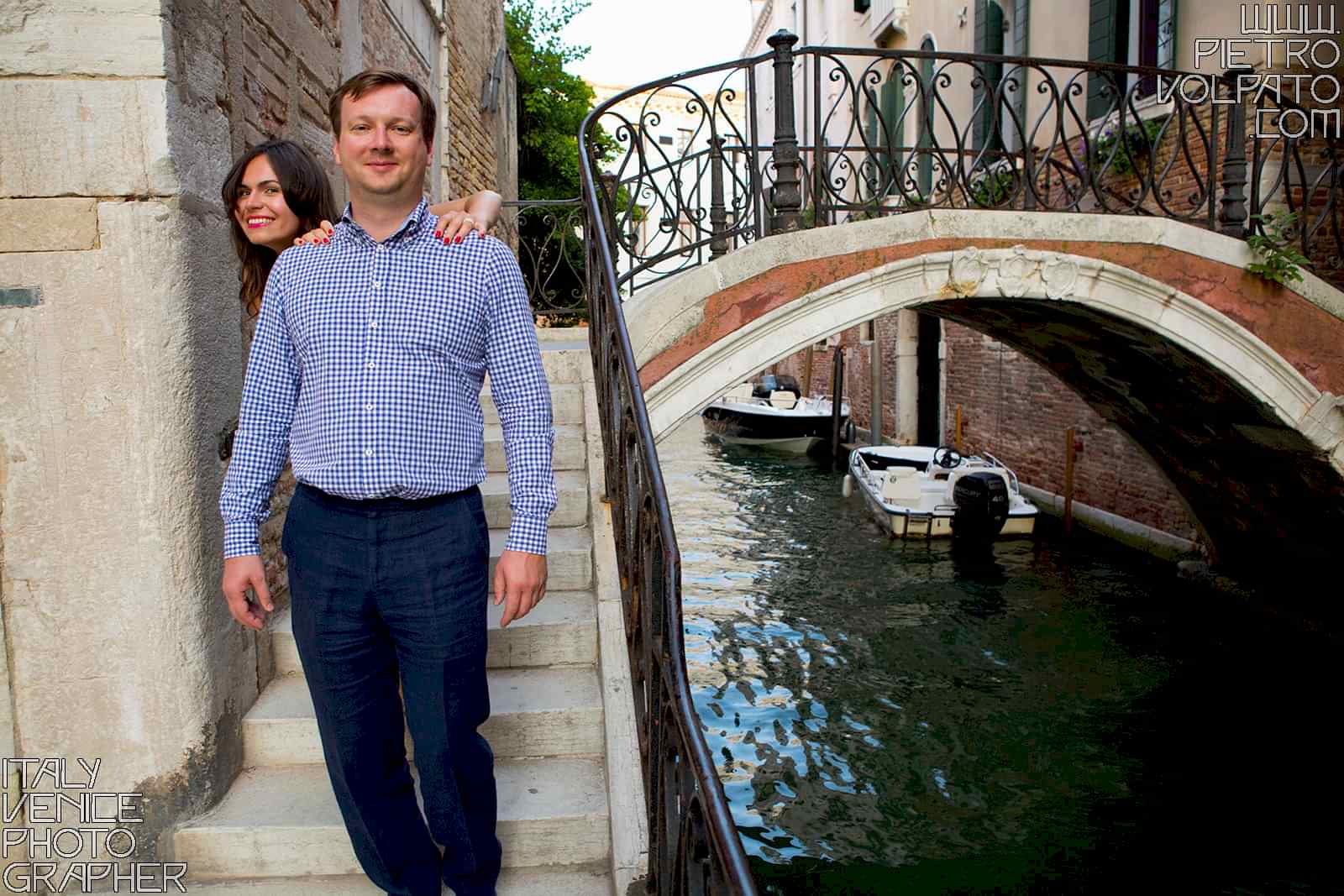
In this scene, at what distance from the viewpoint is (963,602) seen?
27.7 feet

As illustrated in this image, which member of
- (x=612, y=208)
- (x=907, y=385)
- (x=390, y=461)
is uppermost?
(x=612, y=208)

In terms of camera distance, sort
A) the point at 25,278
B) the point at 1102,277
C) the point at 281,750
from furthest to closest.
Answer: the point at 1102,277
the point at 281,750
the point at 25,278

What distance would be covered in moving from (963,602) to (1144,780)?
123 inches

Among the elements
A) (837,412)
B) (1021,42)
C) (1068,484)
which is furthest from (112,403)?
(837,412)

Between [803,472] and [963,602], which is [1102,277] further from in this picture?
[803,472]

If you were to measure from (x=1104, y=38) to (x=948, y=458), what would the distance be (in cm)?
451

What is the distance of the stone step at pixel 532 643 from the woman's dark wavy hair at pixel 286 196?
912 mm

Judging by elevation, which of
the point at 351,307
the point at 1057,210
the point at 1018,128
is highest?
the point at 1018,128

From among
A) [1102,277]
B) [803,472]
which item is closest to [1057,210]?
[1102,277]

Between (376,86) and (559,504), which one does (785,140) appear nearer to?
(559,504)

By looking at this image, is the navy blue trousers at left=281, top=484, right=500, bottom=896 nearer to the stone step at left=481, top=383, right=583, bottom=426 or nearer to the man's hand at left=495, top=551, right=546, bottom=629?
the man's hand at left=495, top=551, right=546, bottom=629

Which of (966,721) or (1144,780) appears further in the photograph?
(966,721)

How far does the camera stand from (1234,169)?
5547 millimetres

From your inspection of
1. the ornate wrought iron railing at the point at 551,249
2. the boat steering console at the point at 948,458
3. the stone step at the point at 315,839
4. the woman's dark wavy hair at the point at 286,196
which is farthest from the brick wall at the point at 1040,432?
the woman's dark wavy hair at the point at 286,196
